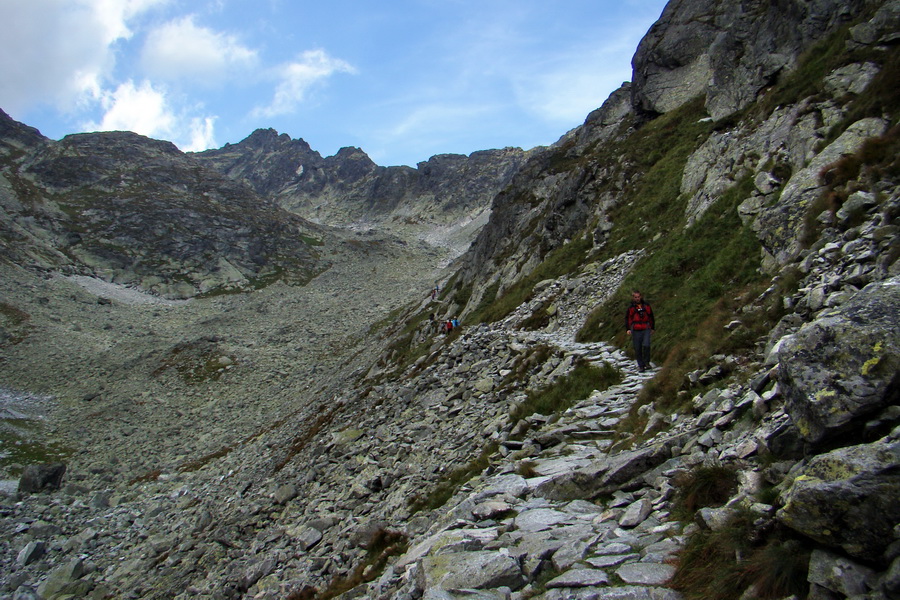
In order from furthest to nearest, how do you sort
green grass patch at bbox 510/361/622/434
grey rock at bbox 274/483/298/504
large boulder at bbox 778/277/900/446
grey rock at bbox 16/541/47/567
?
1. grey rock at bbox 16/541/47/567
2. grey rock at bbox 274/483/298/504
3. green grass patch at bbox 510/361/622/434
4. large boulder at bbox 778/277/900/446

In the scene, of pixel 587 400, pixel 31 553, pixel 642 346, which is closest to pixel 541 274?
pixel 642 346

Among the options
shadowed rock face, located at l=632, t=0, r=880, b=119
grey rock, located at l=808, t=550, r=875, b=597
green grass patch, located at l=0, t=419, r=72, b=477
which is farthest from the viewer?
green grass patch, located at l=0, t=419, r=72, b=477

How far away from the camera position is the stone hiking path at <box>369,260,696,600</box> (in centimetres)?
541

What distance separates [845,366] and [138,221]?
124841 millimetres

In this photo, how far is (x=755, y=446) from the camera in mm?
5832

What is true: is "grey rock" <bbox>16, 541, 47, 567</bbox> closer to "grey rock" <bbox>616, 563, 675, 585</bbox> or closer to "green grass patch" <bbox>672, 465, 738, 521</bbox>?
"grey rock" <bbox>616, 563, 675, 585</bbox>

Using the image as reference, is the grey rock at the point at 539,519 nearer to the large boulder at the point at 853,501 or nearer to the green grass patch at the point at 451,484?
the large boulder at the point at 853,501

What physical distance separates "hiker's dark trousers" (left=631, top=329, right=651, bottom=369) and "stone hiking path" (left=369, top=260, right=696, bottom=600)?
3.63 meters

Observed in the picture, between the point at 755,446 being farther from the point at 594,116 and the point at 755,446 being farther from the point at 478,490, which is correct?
the point at 594,116

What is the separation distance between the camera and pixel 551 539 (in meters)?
6.78

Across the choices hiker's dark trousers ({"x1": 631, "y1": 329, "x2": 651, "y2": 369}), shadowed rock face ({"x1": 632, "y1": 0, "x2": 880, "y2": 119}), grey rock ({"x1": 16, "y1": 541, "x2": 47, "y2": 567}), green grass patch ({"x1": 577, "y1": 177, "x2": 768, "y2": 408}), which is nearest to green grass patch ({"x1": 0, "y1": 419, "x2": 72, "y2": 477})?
grey rock ({"x1": 16, "y1": 541, "x2": 47, "y2": 567})

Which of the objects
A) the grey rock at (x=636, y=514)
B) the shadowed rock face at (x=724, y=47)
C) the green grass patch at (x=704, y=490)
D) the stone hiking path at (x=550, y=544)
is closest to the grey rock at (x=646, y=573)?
the stone hiking path at (x=550, y=544)

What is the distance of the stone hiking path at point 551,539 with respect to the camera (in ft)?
17.7

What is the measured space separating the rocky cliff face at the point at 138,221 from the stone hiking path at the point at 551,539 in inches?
3691
